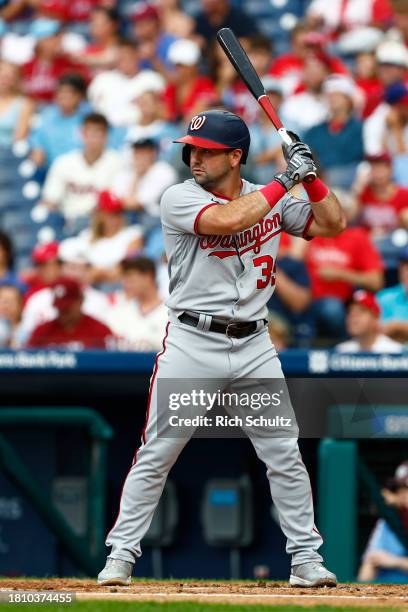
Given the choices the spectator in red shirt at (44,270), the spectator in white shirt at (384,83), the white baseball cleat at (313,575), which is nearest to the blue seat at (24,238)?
the spectator in red shirt at (44,270)

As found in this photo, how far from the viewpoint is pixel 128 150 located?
33.6 feet

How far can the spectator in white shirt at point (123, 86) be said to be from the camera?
425 inches

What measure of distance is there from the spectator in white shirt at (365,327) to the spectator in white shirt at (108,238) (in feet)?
7.42

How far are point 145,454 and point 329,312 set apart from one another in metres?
3.53

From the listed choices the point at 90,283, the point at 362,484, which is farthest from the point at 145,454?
the point at 90,283

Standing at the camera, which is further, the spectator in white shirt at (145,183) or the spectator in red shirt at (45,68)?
the spectator in red shirt at (45,68)

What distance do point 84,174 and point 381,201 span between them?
2.64 metres

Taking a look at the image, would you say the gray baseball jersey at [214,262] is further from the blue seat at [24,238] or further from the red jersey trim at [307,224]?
the blue seat at [24,238]

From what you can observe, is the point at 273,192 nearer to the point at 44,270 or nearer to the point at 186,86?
the point at 44,270

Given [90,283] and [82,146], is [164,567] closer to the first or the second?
[90,283]

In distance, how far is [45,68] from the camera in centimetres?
1175

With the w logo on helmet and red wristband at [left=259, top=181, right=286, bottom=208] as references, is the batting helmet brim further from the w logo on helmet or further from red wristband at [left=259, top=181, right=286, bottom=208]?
red wristband at [left=259, top=181, right=286, bottom=208]

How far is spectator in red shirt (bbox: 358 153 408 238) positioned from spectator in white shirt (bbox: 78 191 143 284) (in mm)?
1659

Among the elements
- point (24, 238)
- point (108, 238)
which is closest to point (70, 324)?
point (108, 238)
